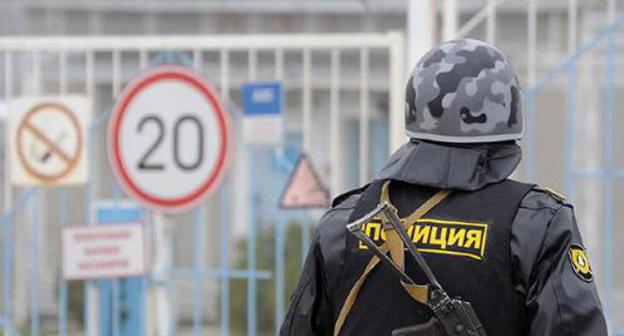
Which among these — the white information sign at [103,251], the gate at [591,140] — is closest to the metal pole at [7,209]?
the white information sign at [103,251]

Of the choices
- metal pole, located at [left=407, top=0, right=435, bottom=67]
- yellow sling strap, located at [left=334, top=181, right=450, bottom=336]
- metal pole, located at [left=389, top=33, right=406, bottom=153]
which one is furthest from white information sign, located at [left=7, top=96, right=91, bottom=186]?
yellow sling strap, located at [left=334, top=181, right=450, bottom=336]

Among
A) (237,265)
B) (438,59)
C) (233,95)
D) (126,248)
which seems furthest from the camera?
(233,95)

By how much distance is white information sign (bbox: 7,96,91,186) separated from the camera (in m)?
4.56

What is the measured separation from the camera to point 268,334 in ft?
20.8

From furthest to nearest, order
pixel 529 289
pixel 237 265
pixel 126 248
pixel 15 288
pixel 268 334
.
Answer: pixel 237 265
pixel 268 334
pixel 15 288
pixel 126 248
pixel 529 289

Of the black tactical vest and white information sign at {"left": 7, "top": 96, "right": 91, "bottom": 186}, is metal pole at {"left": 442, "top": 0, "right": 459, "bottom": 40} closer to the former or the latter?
white information sign at {"left": 7, "top": 96, "right": 91, "bottom": 186}

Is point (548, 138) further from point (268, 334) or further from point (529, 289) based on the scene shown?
point (529, 289)

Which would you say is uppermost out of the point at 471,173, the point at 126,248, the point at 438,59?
the point at 438,59

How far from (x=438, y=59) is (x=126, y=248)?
2.51 meters

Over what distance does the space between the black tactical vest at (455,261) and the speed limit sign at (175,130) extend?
222 cm

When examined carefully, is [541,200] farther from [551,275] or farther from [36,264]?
[36,264]

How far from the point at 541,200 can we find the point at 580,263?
13 cm

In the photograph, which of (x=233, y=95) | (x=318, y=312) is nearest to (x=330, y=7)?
(x=233, y=95)

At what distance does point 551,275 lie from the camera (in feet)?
6.69
